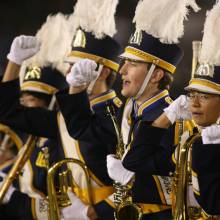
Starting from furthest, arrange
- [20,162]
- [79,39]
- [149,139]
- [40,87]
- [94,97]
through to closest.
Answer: [40,87], [20,162], [79,39], [94,97], [149,139]

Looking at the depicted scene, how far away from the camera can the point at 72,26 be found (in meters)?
4.90

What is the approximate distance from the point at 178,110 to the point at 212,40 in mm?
364

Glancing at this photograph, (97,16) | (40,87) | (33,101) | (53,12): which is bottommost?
(33,101)

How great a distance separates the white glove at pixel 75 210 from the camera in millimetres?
4250

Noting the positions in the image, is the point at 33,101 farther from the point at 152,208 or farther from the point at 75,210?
the point at 152,208

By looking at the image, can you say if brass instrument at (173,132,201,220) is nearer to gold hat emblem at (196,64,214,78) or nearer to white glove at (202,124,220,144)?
white glove at (202,124,220,144)

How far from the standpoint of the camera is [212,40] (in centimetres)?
348

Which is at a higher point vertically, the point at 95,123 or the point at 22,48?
the point at 22,48

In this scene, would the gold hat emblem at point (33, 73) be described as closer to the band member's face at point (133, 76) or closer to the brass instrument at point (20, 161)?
the brass instrument at point (20, 161)

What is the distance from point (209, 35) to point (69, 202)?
1324 mm

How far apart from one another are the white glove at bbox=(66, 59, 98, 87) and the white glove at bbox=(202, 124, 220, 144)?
1004 millimetres

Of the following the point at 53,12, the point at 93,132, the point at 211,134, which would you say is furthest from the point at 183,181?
the point at 53,12

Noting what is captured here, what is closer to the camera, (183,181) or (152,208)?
(183,181)

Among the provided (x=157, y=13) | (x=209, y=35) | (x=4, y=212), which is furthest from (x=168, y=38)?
(x=4, y=212)
